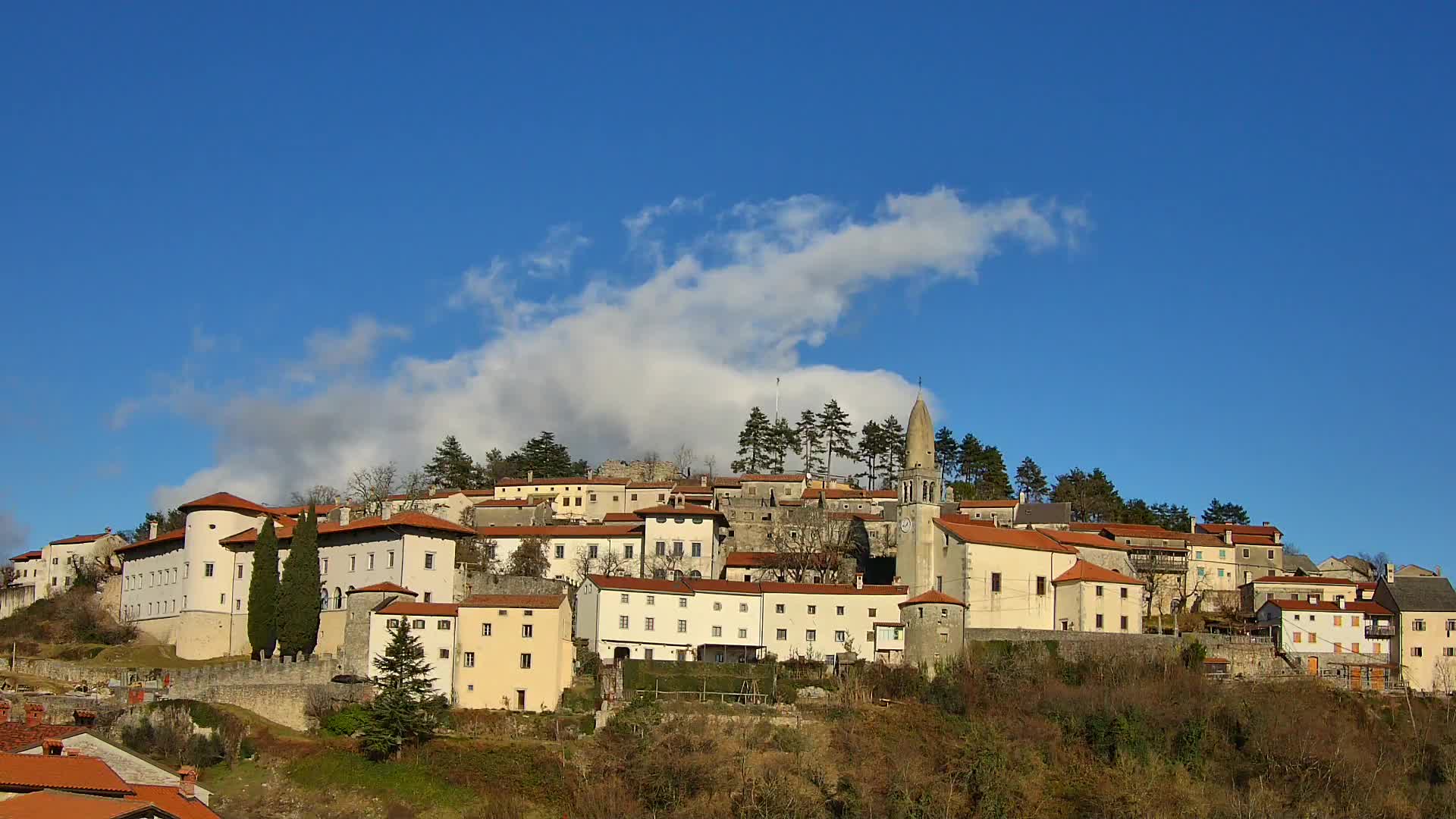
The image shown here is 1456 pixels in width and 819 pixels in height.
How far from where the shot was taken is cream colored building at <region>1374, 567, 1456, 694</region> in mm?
67562

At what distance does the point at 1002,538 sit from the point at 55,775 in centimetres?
4176

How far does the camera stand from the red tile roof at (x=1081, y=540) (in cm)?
7650

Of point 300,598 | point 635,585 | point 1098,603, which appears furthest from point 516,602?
point 1098,603

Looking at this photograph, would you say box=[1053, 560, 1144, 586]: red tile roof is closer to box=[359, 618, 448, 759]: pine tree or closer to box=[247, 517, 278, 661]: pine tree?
box=[359, 618, 448, 759]: pine tree

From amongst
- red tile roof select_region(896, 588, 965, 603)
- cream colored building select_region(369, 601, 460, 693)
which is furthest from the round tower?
cream colored building select_region(369, 601, 460, 693)

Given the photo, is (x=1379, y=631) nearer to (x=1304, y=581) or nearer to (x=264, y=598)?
(x=1304, y=581)

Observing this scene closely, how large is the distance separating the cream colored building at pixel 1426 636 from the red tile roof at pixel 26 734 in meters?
54.2

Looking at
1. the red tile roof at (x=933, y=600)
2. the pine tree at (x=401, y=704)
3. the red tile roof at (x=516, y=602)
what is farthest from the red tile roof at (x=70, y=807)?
A: the red tile roof at (x=933, y=600)

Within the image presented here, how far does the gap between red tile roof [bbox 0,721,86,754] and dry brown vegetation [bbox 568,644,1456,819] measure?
17022 millimetres

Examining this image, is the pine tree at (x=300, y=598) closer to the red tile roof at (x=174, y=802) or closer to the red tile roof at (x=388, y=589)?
the red tile roof at (x=388, y=589)

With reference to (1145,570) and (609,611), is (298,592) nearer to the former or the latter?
(609,611)

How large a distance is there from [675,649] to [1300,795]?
25.6 meters

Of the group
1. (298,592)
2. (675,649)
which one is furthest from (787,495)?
(298,592)

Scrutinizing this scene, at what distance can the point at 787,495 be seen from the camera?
303ft
